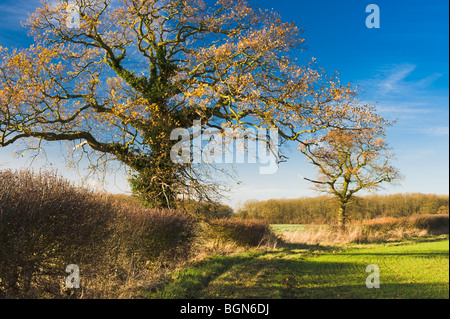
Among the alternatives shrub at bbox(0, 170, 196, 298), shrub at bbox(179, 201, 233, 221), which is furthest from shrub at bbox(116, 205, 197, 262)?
shrub at bbox(179, 201, 233, 221)

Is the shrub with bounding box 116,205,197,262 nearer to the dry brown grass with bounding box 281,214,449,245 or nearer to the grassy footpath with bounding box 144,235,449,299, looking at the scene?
the grassy footpath with bounding box 144,235,449,299

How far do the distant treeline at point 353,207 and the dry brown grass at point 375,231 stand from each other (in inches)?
36.5

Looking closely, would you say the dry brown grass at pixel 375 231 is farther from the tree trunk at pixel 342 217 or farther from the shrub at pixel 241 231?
the shrub at pixel 241 231

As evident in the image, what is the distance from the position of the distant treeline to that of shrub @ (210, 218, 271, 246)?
6.02 m

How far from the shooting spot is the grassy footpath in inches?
285

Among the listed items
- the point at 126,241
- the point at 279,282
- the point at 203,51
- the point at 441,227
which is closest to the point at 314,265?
the point at 279,282

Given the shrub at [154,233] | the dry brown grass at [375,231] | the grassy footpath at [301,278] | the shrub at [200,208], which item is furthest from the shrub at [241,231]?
the dry brown grass at [375,231]

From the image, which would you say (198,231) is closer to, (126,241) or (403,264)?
(126,241)

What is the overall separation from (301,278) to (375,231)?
1491 centimetres

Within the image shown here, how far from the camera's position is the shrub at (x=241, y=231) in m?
13.8

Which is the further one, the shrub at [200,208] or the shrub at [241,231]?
the shrub at [241,231]

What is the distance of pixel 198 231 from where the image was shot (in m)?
11.4

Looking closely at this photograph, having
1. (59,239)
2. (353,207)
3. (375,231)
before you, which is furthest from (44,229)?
(353,207)
